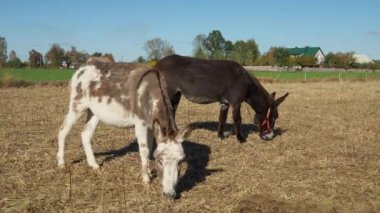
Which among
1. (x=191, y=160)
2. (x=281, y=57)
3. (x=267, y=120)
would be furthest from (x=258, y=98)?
(x=281, y=57)

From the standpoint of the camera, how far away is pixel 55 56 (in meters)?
74.4

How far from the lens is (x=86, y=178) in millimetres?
7207

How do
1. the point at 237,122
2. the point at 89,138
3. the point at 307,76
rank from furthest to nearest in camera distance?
1. the point at 307,76
2. the point at 237,122
3. the point at 89,138

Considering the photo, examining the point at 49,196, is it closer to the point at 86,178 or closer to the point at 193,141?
the point at 86,178

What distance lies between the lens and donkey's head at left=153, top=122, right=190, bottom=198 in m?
5.84

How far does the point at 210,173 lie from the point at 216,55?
81412 mm

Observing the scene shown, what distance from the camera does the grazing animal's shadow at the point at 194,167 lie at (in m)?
7.04

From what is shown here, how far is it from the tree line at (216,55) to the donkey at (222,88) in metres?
20.3

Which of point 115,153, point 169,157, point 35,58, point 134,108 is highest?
point 35,58

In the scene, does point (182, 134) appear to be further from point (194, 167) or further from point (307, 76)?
point (307, 76)

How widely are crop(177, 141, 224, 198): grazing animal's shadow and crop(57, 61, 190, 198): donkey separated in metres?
0.65

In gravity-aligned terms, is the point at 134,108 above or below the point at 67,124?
above

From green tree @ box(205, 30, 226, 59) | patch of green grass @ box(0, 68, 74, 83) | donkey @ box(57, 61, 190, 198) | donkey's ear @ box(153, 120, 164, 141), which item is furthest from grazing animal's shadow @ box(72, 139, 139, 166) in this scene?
green tree @ box(205, 30, 226, 59)

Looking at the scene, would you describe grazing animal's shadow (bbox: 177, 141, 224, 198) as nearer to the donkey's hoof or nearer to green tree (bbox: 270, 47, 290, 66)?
the donkey's hoof
